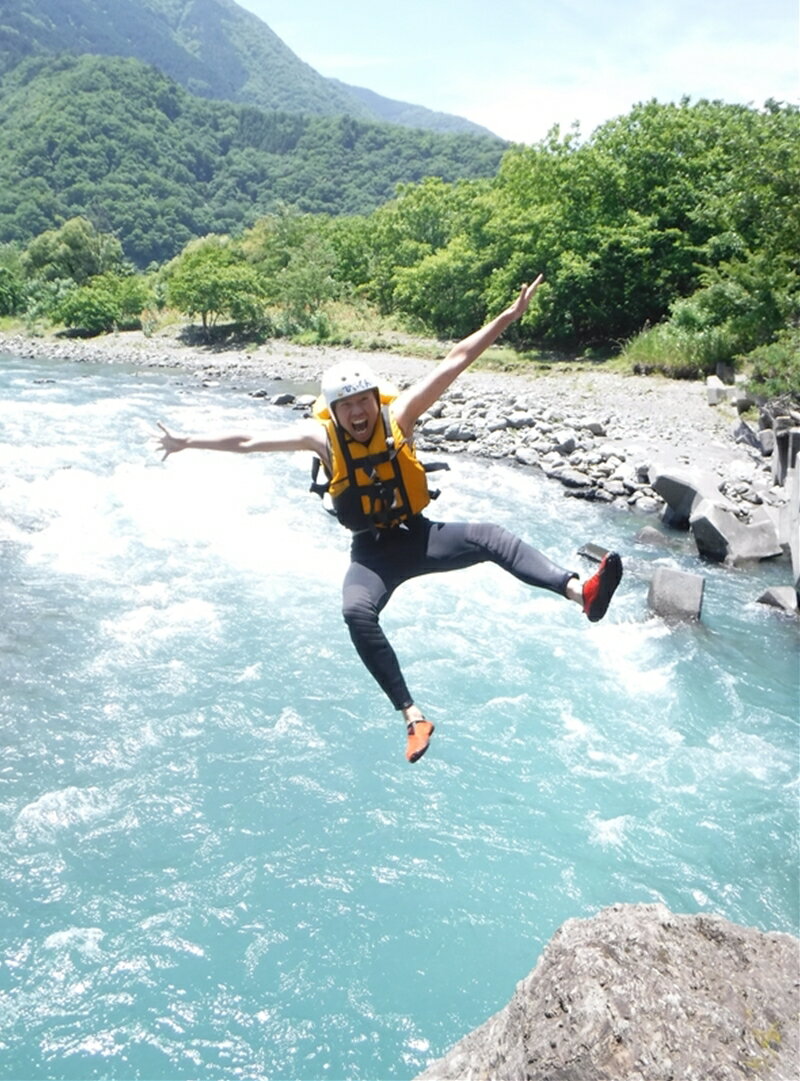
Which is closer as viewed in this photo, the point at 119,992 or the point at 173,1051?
the point at 173,1051

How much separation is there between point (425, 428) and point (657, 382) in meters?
7.94

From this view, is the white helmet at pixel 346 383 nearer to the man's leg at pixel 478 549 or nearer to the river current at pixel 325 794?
the man's leg at pixel 478 549

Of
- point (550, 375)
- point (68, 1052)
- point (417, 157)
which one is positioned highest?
point (417, 157)

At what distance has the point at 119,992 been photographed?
6.11 meters

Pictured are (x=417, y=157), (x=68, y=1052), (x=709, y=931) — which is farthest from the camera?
(x=417, y=157)

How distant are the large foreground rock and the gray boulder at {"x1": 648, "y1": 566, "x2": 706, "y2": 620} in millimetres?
8120

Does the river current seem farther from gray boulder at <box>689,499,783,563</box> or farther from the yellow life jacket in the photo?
the yellow life jacket

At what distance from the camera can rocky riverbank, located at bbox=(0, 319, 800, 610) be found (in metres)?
14.8

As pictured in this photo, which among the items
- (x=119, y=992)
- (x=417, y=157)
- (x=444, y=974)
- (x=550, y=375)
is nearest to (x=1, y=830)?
(x=119, y=992)

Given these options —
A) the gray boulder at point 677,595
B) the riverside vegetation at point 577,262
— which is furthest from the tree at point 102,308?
the gray boulder at point 677,595

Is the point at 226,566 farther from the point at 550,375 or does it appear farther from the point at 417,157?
the point at 417,157

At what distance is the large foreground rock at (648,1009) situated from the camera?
9.71 feet

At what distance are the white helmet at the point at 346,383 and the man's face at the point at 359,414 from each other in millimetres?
28

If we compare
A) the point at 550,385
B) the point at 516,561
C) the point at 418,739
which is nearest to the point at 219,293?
the point at 550,385
